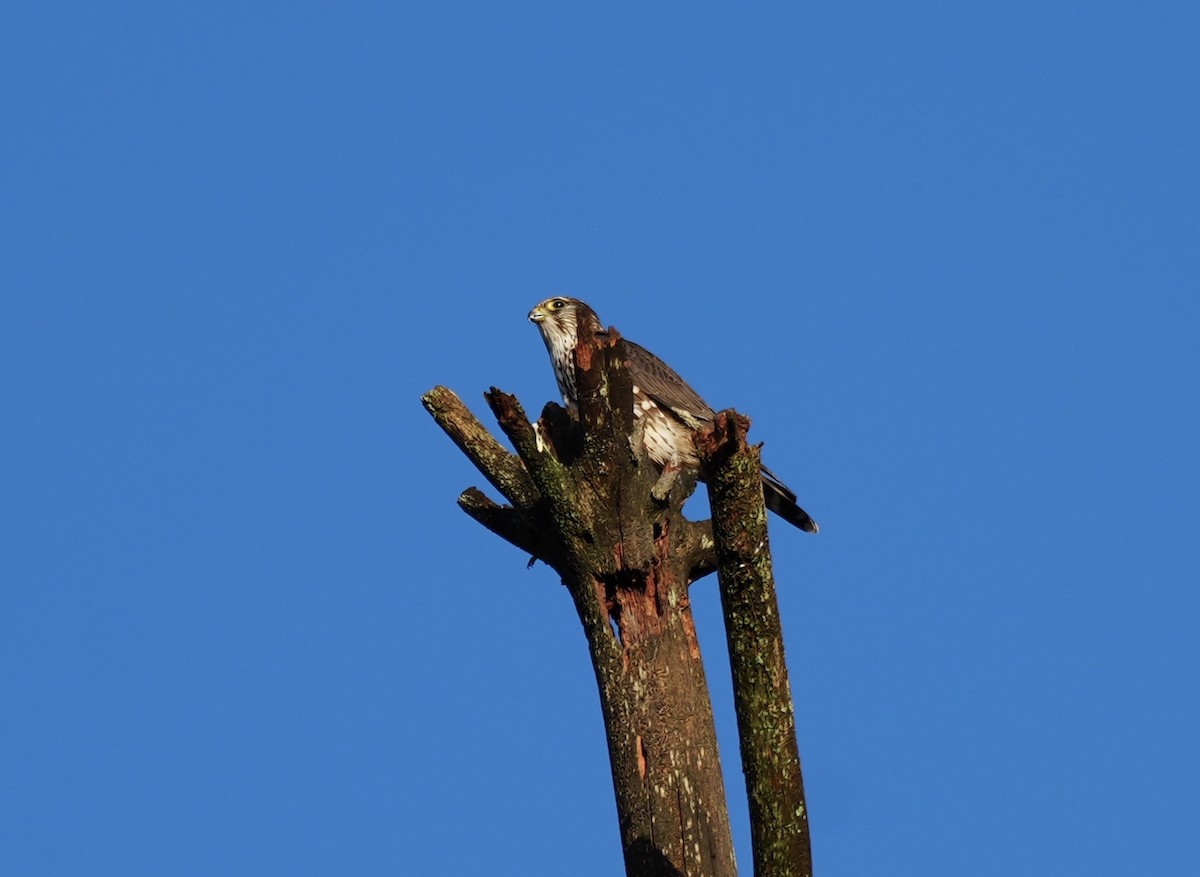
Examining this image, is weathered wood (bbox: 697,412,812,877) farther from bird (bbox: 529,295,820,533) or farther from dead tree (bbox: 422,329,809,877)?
bird (bbox: 529,295,820,533)

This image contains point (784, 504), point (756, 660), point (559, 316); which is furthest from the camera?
point (559, 316)

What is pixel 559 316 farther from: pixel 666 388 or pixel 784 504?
pixel 784 504

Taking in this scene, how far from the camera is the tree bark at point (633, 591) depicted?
16.5 ft

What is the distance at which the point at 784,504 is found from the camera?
8.42 m

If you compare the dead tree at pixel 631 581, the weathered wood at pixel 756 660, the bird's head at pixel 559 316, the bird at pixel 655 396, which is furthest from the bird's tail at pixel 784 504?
the weathered wood at pixel 756 660

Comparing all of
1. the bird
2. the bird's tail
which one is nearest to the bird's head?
the bird

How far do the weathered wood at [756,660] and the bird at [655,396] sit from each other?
3488 millimetres

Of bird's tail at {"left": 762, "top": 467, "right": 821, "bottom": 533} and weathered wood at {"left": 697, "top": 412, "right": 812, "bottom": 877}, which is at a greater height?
bird's tail at {"left": 762, "top": 467, "right": 821, "bottom": 533}

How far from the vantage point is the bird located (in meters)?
8.32

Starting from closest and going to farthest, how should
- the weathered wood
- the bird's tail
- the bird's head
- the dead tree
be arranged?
the weathered wood
the dead tree
the bird's tail
the bird's head

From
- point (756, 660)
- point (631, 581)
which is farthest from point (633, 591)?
point (756, 660)

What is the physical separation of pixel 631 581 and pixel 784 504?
3.23 meters

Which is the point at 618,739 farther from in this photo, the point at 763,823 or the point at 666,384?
the point at 666,384

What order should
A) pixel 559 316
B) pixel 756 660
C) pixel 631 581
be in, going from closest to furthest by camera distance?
pixel 756 660
pixel 631 581
pixel 559 316
